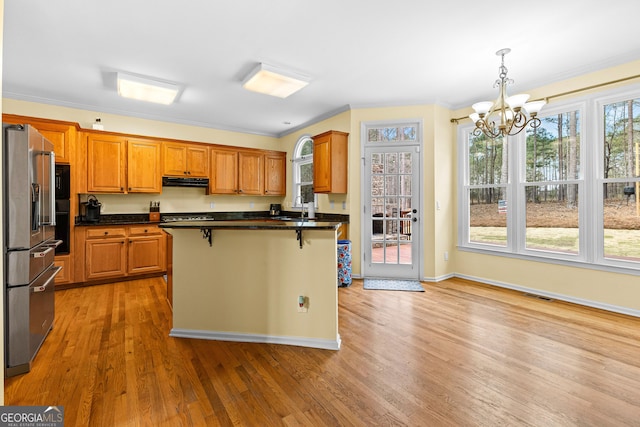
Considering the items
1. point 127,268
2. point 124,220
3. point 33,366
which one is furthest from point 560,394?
point 124,220

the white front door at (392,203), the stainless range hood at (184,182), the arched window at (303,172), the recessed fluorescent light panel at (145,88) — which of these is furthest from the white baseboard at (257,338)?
the arched window at (303,172)

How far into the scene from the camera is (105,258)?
178 inches

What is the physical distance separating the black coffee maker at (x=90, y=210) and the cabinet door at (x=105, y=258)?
15.7 inches

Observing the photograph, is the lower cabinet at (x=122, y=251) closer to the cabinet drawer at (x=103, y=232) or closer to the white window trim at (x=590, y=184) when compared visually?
the cabinet drawer at (x=103, y=232)

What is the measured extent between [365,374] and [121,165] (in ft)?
15.2

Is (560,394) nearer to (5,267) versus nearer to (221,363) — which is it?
(221,363)

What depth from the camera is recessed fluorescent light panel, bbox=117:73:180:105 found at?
3594 mm

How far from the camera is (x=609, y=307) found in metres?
3.40

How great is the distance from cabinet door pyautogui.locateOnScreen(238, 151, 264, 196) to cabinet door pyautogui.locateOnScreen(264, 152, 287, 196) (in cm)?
11

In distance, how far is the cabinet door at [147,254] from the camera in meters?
4.74

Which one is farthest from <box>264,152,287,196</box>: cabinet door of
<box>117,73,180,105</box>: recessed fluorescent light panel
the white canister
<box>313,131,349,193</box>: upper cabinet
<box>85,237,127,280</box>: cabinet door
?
<box>85,237,127,280</box>: cabinet door

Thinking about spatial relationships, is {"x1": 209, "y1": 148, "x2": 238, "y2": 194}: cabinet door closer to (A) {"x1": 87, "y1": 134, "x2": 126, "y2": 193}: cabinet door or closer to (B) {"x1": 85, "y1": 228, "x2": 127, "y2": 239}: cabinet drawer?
(A) {"x1": 87, "y1": 134, "x2": 126, "y2": 193}: cabinet door

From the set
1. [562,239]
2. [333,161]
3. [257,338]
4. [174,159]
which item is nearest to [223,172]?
[174,159]

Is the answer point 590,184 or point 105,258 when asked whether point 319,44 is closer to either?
point 590,184
